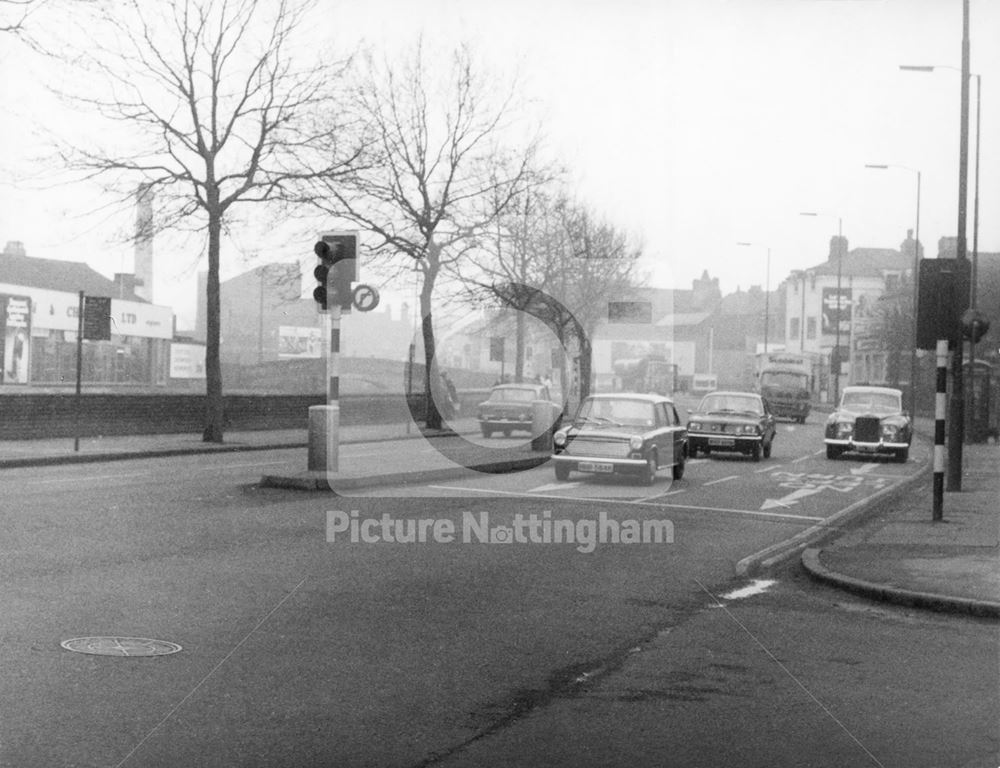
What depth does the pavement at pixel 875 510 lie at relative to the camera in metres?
9.66

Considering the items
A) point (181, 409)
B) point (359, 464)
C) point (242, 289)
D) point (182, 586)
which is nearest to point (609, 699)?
point (182, 586)

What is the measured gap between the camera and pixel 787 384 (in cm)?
5556

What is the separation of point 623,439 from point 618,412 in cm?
112

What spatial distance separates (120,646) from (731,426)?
21.2 metres

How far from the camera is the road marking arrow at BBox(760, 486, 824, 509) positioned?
56.3 feet

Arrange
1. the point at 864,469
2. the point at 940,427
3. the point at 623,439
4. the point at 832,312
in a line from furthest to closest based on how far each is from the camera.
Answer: the point at 832,312
the point at 864,469
the point at 623,439
the point at 940,427

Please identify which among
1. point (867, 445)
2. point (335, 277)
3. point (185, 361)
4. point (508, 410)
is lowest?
point (867, 445)

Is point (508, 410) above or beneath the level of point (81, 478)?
above

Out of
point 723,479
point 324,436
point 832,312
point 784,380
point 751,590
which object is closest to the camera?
point 751,590

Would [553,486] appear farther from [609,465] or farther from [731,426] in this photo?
[731,426]

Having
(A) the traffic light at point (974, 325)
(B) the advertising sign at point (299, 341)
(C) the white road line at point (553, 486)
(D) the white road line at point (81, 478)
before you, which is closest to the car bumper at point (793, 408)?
(A) the traffic light at point (974, 325)

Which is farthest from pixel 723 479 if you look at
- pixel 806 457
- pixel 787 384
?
pixel 787 384

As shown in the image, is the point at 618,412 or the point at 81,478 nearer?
the point at 81,478

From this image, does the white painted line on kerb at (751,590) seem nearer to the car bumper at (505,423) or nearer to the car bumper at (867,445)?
the car bumper at (867,445)
